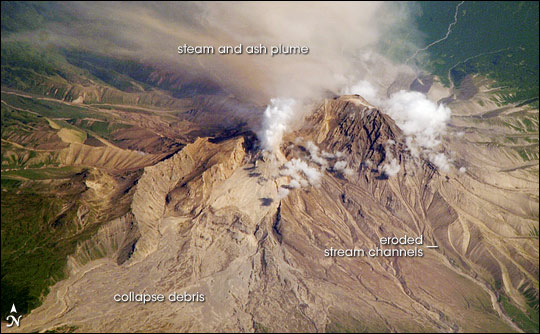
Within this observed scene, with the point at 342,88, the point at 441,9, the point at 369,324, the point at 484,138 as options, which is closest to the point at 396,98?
the point at 342,88

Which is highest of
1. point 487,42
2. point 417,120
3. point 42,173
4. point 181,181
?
point 487,42

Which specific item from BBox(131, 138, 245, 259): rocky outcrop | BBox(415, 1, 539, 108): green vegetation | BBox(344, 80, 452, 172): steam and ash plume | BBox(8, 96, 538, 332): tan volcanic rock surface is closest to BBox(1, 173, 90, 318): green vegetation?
BBox(8, 96, 538, 332): tan volcanic rock surface

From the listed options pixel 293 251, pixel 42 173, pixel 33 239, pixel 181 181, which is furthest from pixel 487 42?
pixel 33 239

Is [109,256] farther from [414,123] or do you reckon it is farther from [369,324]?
[414,123]

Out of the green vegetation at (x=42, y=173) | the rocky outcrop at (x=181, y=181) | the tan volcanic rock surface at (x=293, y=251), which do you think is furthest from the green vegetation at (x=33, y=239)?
the rocky outcrop at (x=181, y=181)

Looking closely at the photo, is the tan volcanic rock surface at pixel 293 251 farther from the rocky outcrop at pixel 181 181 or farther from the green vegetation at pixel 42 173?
the green vegetation at pixel 42 173

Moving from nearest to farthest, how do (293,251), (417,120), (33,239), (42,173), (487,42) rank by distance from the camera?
(33,239) < (293,251) < (42,173) < (417,120) < (487,42)

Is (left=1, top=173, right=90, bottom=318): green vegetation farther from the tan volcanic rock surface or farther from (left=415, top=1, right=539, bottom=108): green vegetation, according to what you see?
(left=415, top=1, right=539, bottom=108): green vegetation

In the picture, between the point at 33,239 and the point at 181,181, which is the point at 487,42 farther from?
the point at 33,239
